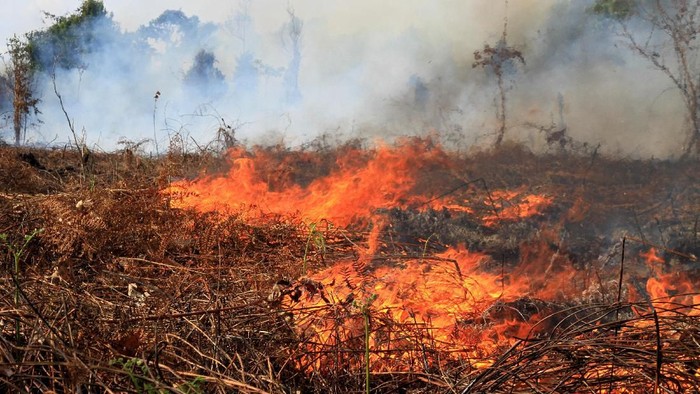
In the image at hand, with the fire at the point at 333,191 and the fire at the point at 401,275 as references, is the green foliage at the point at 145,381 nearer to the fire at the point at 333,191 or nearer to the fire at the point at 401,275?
the fire at the point at 401,275

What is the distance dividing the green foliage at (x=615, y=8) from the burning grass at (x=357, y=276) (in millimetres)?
3367

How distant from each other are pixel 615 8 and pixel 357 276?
8.87 m

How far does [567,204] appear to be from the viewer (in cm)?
617

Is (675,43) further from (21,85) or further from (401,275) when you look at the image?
(21,85)

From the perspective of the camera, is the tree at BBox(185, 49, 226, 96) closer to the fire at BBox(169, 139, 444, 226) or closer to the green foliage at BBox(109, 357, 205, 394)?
the fire at BBox(169, 139, 444, 226)

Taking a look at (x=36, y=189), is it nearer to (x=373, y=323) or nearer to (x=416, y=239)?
(x=416, y=239)

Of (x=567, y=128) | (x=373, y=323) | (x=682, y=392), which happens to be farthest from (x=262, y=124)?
(x=682, y=392)

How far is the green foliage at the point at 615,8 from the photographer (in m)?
9.88

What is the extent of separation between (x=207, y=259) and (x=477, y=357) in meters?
3.04

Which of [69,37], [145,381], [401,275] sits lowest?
[401,275]

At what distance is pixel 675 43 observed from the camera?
29.2 feet

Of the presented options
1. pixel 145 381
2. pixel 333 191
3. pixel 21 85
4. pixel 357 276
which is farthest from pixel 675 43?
pixel 21 85

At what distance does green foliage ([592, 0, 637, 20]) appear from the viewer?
9.88 metres

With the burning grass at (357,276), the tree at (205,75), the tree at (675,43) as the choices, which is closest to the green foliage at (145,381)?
the burning grass at (357,276)
